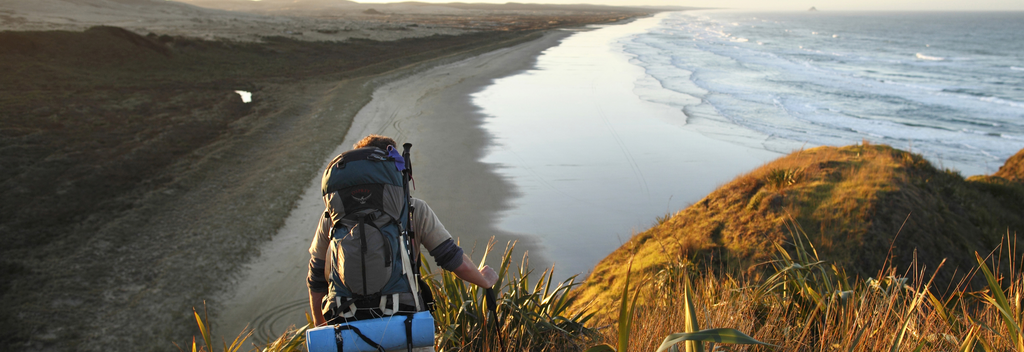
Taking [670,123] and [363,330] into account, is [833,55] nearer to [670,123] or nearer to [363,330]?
[670,123]

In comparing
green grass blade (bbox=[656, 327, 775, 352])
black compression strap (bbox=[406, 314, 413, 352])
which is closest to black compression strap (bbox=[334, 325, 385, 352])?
black compression strap (bbox=[406, 314, 413, 352])

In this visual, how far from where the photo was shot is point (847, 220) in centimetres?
541

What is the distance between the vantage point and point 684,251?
532cm

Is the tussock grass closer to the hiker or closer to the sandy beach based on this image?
the hiker

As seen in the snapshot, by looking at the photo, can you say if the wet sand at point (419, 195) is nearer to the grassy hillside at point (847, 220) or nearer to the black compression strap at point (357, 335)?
the grassy hillside at point (847, 220)

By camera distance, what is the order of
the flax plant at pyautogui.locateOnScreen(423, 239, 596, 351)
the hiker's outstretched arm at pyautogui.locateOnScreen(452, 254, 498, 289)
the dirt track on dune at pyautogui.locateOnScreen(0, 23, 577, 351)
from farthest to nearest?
1. the dirt track on dune at pyautogui.locateOnScreen(0, 23, 577, 351)
2. the flax plant at pyautogui.locateOnScreen(423, 239, 596, 351)
3. the hiker's outstretched arm at pyautogui.locateOnScreen(452, 254, 498, 289)

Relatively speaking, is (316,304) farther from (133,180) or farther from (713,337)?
(133,180)

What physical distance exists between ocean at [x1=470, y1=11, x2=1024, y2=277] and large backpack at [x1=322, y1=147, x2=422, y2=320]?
4814 mm

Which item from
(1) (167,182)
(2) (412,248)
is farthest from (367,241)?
(1) (167,182)

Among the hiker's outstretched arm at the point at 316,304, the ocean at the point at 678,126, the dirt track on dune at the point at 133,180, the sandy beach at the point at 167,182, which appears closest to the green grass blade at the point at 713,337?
the hiker's outstretched arm at the point at 316,304

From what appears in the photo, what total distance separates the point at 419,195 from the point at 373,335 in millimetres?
7260

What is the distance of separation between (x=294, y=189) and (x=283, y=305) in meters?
3.78

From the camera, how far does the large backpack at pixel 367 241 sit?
2.17 meters

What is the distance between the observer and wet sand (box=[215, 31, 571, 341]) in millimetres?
5789
